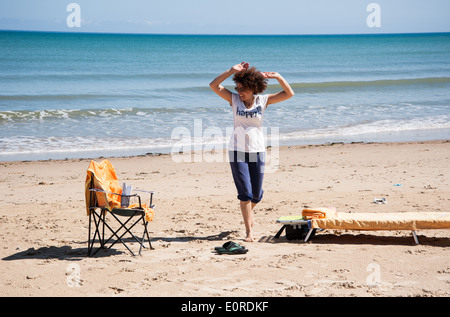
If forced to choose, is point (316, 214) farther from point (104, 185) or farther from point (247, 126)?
point (104, 185)

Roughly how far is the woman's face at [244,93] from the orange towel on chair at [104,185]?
152cm

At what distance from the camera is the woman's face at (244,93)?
5.75m

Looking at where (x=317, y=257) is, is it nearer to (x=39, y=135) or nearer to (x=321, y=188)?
(x=321, y=188)

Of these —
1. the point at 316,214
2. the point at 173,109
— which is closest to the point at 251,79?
the point at 316,214

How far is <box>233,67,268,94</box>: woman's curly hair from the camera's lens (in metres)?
5.69

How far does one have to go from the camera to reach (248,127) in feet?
19.0

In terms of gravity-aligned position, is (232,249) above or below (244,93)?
below

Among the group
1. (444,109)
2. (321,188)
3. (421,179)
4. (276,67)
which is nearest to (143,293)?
(321,188)

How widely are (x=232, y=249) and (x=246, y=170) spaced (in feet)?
2.72

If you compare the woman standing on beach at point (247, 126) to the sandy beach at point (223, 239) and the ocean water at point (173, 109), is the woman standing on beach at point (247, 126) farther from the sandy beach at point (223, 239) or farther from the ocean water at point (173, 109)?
the ocean water at point (173, 109)

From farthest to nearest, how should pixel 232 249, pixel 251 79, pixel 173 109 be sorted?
pixel 173 109, pixel 251 79, pixel 232 249

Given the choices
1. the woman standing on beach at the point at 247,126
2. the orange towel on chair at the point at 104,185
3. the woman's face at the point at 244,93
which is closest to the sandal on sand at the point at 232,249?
the woman standing on beach at the point at 247,126

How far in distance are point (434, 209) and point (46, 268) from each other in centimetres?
481
